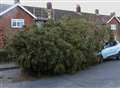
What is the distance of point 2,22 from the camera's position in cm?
3247

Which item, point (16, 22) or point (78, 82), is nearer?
point (78, 82)

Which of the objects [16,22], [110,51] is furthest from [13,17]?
[110,51]

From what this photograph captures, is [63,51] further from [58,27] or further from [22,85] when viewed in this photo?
[22,85]

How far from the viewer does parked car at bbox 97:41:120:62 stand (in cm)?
2138

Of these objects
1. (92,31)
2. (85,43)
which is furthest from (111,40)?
(85,43)

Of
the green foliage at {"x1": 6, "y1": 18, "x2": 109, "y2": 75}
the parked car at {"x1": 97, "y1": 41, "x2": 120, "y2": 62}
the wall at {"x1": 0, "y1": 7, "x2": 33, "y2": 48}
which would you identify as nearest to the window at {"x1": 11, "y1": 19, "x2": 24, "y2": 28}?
the wall at {"x1": 0, "y1": 7, "x2": 33, "y2": 48}

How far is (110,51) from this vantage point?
21.9m

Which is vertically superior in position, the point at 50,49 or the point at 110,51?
the point at 50,49

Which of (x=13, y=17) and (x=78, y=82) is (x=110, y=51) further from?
(x=13, y=17)

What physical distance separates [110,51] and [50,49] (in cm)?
844

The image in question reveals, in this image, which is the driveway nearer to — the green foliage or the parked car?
the green foliage

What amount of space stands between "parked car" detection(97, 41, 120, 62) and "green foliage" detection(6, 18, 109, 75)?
4.26 metres

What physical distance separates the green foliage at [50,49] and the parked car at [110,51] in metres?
4.26

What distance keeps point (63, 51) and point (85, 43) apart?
2.64 meters
